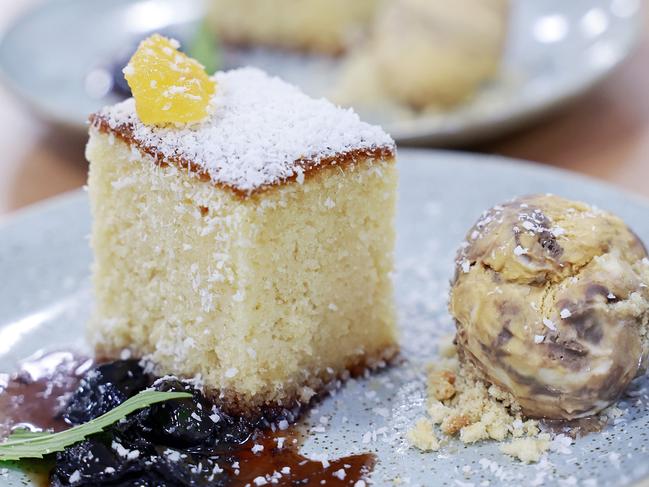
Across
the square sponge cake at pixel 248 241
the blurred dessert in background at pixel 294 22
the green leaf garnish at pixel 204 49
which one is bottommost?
the square sponge cake at pixel 248 241

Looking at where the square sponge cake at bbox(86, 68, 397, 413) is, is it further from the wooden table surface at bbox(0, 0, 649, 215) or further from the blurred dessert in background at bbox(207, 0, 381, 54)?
the blurred dessert in background at bbox(207, 0, 381, 54)

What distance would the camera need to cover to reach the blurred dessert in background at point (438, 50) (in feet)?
11.5

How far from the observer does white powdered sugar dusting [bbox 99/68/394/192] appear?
6.20ft

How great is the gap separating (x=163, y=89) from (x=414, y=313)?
2.99 ft

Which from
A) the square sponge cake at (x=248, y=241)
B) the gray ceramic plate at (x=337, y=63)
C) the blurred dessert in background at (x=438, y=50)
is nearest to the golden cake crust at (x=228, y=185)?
the square sponge cake at (x=248, y=241)

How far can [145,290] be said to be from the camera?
221 centimetres

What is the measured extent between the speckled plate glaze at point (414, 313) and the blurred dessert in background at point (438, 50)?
0.64 metres

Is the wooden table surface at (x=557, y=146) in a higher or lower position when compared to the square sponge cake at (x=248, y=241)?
higher

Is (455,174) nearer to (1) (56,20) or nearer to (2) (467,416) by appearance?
(2) (467,416)

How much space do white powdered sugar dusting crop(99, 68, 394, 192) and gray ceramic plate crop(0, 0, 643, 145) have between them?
1058 millimetres

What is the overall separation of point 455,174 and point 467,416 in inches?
42.6

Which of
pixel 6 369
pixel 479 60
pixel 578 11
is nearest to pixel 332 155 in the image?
pixel 6 369

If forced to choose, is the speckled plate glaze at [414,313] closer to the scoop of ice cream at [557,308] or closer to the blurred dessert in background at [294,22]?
the scoop of ice cream at [557,308]

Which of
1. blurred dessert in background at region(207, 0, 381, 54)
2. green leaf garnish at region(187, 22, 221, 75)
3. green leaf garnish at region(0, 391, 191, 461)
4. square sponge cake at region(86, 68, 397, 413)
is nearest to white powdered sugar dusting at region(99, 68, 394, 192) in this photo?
square sponge cake at region(86, 68, 397, 413)
